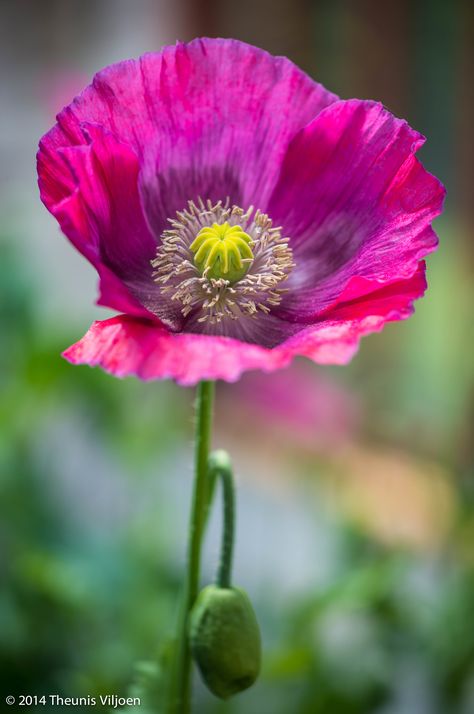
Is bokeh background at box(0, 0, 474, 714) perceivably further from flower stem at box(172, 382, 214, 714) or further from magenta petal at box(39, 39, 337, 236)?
magenta petal at box(39, 39, 337, 236)

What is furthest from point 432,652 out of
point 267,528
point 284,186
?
point 267,528

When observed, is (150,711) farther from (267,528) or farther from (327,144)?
(267,528)

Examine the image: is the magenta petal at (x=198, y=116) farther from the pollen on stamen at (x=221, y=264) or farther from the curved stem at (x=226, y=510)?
the curved stem at (x=226, y=510)

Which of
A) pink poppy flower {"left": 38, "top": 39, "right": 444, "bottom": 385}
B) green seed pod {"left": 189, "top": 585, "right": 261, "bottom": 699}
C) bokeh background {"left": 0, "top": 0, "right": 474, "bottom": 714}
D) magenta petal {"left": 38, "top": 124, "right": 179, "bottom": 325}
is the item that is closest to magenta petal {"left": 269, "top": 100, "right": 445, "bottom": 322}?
pink poppy flower {"left": 38, "top": 39, "right": 444, "bottom": 385}

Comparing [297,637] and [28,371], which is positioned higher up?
[28,371]

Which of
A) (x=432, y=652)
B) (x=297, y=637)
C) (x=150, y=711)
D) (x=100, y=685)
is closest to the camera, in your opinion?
(x=150, y=711)
